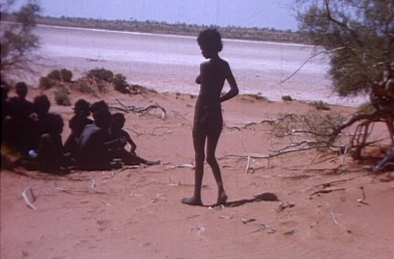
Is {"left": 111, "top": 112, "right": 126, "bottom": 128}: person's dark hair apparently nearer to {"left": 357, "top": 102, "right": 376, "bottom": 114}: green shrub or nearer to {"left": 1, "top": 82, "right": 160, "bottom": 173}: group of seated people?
{"left": 1, "top": 82, "right": 160, "bottom": 173}: group of seated people

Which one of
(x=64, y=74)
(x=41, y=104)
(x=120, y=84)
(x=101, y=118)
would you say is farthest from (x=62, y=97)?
(x=120, y=84)

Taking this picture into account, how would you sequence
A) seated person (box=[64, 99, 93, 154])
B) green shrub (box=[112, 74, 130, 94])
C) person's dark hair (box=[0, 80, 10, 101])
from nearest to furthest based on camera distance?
person's dark hair (box=[0, 80, 10, 101]) → seated person (box=[64, 99, 93, 154]) → green shrub (box=[112, 74, 130, 94])

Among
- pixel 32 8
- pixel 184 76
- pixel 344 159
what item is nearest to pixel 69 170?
pixel 32 8

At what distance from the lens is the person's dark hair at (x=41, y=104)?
4145mm

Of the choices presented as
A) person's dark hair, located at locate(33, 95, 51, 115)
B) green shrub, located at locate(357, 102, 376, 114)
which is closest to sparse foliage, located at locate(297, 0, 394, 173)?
green shrub, located at locate(357, 102, 376, 114)

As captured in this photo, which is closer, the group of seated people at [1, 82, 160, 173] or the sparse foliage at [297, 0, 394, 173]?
the group of seated people at [1, 82, 160, 173]

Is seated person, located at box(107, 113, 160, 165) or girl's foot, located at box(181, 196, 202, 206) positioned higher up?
seated person, located at box(107, 113, 160, 165)

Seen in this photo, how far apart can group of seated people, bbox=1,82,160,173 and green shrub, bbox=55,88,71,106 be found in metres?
0.23

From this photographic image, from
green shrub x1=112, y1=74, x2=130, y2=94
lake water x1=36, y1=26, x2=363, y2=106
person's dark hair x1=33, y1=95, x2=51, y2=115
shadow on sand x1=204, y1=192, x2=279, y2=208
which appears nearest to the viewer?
person's dark hair x1=33, y1=95, x2=51, y2=115

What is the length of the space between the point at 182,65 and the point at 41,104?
103ft

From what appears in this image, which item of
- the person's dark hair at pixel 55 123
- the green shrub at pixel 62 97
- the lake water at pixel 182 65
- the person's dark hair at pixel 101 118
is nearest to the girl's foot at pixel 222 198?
the person's dark hair at pixel 101 118

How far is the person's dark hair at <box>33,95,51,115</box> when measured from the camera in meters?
4.14

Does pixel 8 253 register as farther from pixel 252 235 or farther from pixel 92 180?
pixel 252 235

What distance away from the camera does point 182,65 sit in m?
35.6
